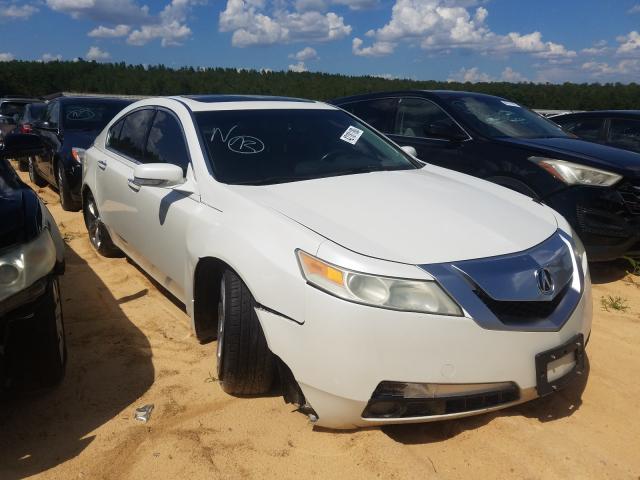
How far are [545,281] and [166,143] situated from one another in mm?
2536

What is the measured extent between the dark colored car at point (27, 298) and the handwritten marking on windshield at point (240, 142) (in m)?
1.12

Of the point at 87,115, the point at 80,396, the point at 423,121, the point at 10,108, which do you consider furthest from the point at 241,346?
the point at 10,108

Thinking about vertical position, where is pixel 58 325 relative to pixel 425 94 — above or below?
below

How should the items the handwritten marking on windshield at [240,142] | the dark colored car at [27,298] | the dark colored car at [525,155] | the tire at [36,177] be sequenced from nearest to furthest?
the dark colored car at [27,298] < the handwritten marking on windshield at [240,142] < the dark colored car at [525,155] < the tire at [36,177]

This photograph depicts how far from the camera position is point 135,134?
435cm

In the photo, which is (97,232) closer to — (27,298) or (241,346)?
(27,298)

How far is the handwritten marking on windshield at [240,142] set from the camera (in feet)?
10.8

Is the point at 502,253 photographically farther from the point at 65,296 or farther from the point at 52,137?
the point at 52,137

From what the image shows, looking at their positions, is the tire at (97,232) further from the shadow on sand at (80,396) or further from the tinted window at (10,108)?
the tinted window at (10,108)

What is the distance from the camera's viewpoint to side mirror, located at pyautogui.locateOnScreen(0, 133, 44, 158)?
10.4ft

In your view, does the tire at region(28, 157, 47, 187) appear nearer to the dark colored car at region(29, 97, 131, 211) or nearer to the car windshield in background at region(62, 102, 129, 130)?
the dark colored car at region(29, 97, 131, 211)

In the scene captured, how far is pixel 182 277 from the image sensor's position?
3.26m

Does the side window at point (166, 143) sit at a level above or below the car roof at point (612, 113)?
below

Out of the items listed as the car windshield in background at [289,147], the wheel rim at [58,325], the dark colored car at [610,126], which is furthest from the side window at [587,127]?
the wheel rim at [58,325]
